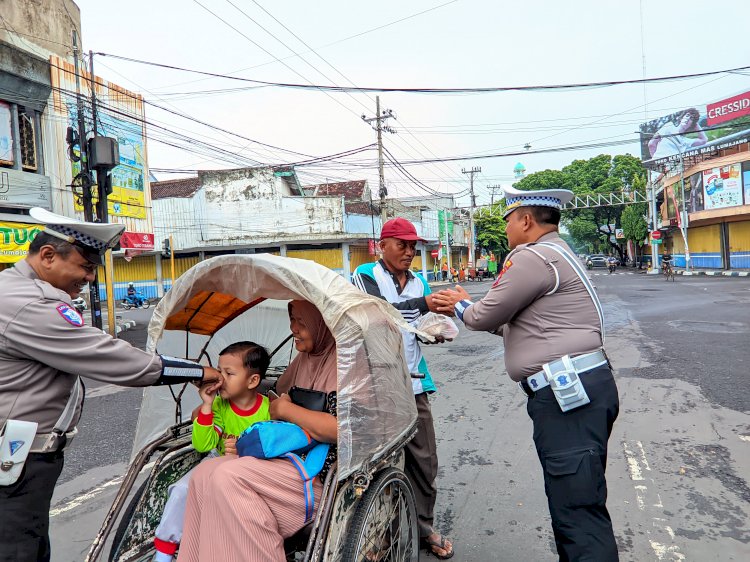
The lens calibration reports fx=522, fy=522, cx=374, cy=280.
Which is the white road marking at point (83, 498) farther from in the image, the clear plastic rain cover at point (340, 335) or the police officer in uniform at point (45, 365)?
the police officer in uniform at point (45, 365)

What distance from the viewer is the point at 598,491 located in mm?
2236

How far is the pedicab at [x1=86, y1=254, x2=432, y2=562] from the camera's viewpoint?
Answer: 85.7 inches

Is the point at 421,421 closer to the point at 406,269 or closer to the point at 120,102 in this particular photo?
the point at 406,269

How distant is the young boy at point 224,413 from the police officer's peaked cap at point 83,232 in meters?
0.77

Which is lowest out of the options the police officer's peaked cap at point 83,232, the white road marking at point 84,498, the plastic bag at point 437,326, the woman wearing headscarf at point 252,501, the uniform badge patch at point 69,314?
the white road marking at point 84,498

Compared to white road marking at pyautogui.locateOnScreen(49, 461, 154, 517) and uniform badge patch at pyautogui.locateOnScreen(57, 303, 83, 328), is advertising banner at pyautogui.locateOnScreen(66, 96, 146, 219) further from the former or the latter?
uniform badge patch at pyautogui.locateOnScreen(57, 303, 83, 328)

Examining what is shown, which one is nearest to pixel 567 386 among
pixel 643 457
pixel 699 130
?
pixel 643 457

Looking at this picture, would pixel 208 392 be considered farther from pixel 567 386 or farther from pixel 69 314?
pixel 567 386

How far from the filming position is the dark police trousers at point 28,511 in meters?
2.02

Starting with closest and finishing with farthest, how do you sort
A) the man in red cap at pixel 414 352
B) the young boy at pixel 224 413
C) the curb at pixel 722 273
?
the young boy at pixel 224 413
the man in red cap at pixel 414 352
the curb at pixel 722 273

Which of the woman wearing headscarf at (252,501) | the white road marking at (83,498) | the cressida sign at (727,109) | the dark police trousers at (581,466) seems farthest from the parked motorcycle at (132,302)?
the cressida sign at (727,109)

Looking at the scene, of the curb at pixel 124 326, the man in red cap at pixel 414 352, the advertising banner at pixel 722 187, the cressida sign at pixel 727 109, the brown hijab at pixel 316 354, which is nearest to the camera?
the brown hijab at pixel 316 354

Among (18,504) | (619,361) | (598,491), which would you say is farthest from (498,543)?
(619,361)

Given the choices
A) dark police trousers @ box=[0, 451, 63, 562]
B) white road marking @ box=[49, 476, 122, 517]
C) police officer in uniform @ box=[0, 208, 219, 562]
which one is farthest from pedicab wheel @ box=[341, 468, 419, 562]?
white road marking @ box=[49, 476, 122, 517]
